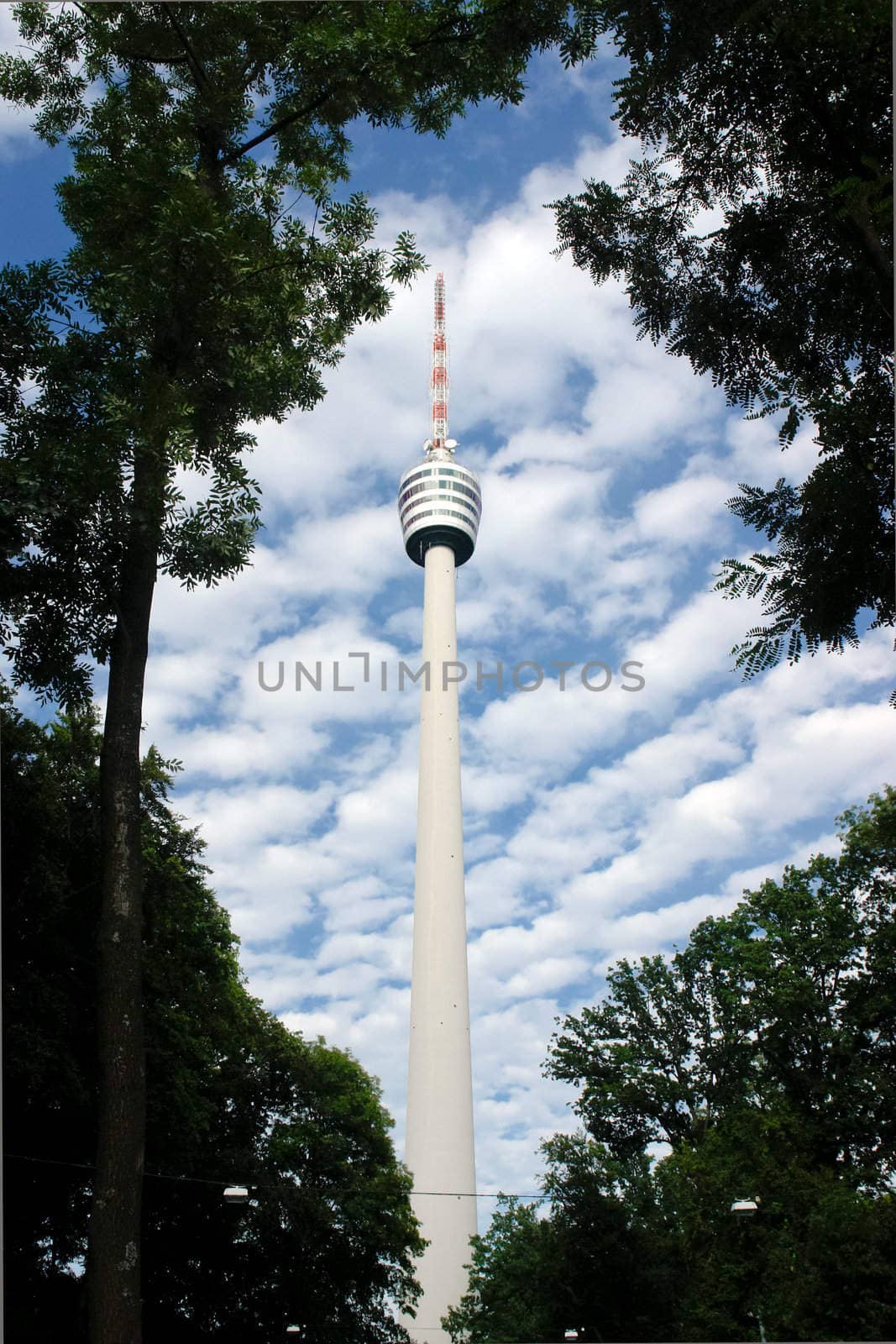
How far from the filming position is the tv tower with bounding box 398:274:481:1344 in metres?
46.4

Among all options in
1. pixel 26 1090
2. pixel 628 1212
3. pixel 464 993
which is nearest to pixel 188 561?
pixel 26 1090

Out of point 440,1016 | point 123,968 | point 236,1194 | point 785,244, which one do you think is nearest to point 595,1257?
point 236,1194

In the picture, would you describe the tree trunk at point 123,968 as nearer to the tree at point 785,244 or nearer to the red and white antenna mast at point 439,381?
the tree at point 785,244

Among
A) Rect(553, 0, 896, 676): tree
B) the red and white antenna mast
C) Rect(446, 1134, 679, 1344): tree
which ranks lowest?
Rect(446, 1134, 679, 1344): tree

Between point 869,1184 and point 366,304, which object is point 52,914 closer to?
point 366,304

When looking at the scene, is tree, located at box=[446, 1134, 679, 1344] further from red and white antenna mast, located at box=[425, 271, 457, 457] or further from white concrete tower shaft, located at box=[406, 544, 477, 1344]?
red and white antenna mast, located at box=[425, 271, 457, 457]

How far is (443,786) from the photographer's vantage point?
57156mm

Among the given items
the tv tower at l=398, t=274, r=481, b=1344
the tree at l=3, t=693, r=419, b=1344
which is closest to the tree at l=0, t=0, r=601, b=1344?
the tree at l=3, t=693, r=419, b=1344

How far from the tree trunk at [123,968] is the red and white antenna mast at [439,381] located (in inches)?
2367

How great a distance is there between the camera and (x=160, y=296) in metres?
10.5

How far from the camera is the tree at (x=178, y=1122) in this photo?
55.0 feet

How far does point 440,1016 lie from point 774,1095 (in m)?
23.4

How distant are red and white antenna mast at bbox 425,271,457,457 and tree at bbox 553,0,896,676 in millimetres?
60399

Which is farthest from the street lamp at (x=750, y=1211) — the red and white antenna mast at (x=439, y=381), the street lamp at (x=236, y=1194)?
the red and white antenna mast at (x=439, y=381)
